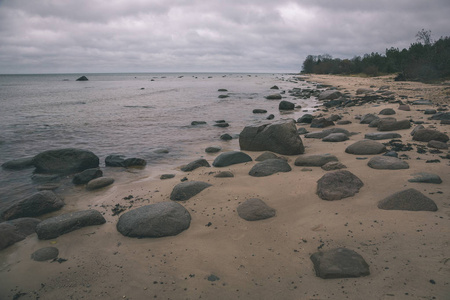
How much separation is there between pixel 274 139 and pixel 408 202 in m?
4.55

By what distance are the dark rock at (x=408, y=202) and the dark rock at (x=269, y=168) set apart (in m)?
2.32

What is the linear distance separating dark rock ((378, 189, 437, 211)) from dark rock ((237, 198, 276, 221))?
1667 mm

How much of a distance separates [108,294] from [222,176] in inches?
141

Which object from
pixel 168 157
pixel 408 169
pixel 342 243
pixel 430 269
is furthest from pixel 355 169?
pixel 168 157

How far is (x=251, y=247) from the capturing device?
11.8 feet

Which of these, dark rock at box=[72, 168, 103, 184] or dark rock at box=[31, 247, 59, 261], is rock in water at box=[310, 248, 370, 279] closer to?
dark rock at box=[31, 247, 59, 261]

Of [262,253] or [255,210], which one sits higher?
Result: [255,210]

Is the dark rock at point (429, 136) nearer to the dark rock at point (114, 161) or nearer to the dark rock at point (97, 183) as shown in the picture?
the dark rock at point (97, 183)

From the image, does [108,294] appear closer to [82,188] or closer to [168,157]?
[82,188]

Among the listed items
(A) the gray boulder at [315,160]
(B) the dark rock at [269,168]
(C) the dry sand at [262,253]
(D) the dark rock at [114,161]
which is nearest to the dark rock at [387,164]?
(C) the dry sand at [262,253]

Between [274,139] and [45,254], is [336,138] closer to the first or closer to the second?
[274,139]

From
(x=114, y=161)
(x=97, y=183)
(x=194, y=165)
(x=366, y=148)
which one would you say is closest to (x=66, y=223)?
(x=97, y=183)

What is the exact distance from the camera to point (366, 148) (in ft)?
22.2

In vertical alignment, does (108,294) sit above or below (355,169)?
below
